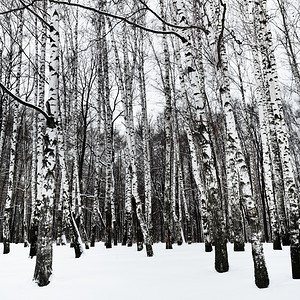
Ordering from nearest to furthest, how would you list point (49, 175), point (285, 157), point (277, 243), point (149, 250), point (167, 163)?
point (285, 157) → point (49, 175) → point (149, 250) → point (277, 243) → point (167, 163)

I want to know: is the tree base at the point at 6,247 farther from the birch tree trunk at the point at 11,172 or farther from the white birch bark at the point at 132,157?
the white birch bark at the point at 132,157

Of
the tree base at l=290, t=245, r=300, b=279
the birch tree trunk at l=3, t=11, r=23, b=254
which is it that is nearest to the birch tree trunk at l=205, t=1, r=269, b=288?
the tree base at l=290, t=245, r=300, b=279

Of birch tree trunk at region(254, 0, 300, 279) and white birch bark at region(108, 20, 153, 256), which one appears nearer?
birch tree trunk at region(254, 0, 300, 279)

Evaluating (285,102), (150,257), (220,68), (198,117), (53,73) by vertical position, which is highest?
(285,102)

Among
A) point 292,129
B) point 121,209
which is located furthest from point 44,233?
point 121,209

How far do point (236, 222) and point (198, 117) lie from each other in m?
5.00

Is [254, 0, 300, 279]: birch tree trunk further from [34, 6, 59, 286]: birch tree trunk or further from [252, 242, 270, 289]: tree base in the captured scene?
[34, 6, 59, 286]: birch tree trunk

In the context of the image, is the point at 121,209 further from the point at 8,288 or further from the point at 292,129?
the point at 8,288

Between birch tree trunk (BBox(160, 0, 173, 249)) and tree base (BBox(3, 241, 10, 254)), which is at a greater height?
birch tree trunk (BBox(160, 0, 173, 249))

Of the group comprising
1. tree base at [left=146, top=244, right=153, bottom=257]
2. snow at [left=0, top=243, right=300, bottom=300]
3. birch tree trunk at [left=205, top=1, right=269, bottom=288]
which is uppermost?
birch tree trunk at [left=205, top=1, right=269, bottom=288]

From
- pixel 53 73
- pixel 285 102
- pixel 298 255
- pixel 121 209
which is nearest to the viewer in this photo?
pixel 298 255

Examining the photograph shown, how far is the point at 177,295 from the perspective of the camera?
3.96m

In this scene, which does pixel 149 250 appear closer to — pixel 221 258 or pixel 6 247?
pixel 221 258

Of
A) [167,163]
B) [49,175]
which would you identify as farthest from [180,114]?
[49,175]
